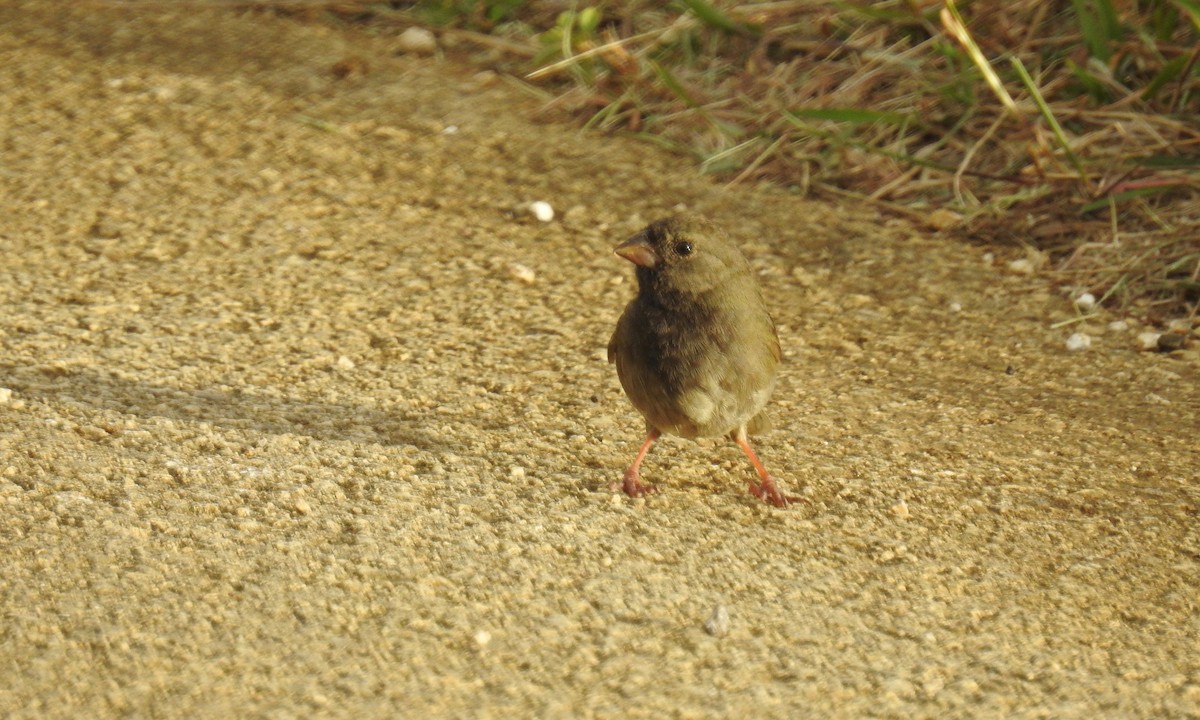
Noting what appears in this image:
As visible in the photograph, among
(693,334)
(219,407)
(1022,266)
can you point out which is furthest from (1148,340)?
(219,407)

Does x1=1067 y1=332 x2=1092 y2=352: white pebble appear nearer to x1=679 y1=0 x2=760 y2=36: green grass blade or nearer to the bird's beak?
the bird's beak

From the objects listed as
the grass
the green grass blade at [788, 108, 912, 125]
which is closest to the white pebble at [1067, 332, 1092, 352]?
the grass

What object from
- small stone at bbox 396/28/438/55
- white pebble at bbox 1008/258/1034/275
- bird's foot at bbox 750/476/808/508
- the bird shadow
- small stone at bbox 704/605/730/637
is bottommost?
small stone at bbox 396/28/438/55

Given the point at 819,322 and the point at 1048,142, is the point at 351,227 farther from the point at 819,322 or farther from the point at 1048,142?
the point at 1048,142

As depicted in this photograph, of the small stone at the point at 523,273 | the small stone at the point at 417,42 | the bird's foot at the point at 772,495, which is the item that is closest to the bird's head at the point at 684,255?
the bird's foot at the point at 772,495

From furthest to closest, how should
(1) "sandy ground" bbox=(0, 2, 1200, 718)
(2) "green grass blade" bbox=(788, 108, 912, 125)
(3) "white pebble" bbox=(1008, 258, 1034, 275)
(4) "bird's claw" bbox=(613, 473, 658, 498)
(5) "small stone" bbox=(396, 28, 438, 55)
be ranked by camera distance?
(5) "small stone" bbox=(396, 28, 438, 55)
(2) "green grass blade" bbox=(788, 108, 912, 125)
(3) "white pebble" bbox=(1008, 258, 1034, 275)
(4) "bird's claw" bbox=(613, 473, 658, 498)
(1) "sandy ground" bbox=(0, 2, 1200, 718)

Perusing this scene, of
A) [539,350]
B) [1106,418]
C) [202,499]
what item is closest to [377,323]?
[539,350]
